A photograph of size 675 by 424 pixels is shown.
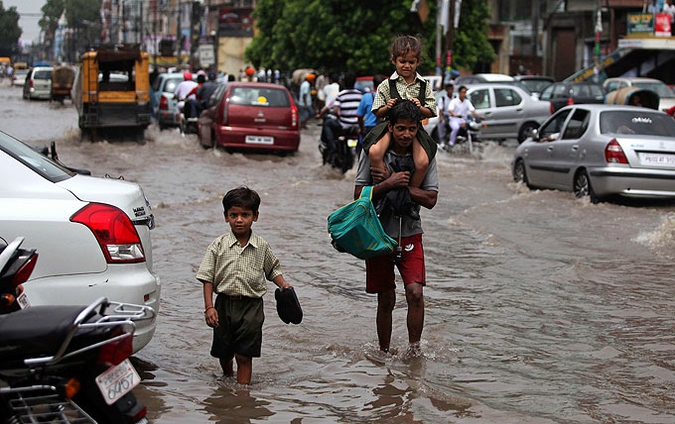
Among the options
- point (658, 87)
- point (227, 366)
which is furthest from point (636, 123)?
point (658, 87)

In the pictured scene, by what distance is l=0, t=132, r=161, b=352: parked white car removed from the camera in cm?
502

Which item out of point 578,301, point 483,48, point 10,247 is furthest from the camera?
point 483,48

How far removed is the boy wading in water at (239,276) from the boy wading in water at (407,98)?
0.96m

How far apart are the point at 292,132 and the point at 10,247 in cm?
1678

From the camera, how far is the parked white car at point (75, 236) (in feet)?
16.5

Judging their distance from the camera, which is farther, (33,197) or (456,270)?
(456,270)

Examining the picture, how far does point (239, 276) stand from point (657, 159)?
9.39m

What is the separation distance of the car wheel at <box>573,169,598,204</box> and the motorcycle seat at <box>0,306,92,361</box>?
37.2 feet

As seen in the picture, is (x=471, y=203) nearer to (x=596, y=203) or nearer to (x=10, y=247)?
(x=596, y=203)

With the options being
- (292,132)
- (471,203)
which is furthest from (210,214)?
(292,132)

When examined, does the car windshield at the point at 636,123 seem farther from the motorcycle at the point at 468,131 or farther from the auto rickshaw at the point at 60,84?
the auto rickshaw at the point at 60,84

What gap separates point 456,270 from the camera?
31.9ft

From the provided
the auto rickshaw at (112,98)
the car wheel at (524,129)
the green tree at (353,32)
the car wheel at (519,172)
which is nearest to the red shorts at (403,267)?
the car wheel at (519,172)

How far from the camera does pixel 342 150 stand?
1816 cm
